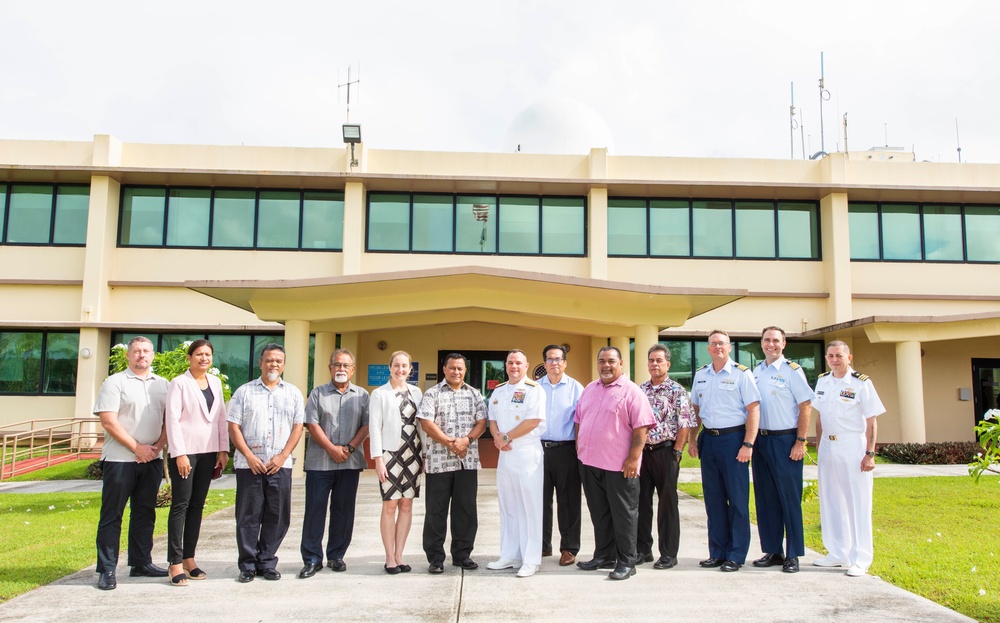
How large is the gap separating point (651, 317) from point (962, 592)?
22.6 feet

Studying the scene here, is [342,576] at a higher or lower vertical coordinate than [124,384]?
lower

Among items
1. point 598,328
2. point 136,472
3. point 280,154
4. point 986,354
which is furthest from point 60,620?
point 986,354

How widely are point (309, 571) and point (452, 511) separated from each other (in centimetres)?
116

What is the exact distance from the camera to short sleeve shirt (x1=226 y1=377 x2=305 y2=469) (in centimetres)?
557

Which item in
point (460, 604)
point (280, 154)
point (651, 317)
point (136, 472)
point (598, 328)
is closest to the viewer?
point (460, 604)

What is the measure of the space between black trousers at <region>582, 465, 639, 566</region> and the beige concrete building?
991 centimetres

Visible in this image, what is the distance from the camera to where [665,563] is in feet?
19.5

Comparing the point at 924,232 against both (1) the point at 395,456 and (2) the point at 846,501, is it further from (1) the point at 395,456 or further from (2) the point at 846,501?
(1) the point at 395,456

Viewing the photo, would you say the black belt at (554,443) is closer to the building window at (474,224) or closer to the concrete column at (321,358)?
the concrete column at (321,358)

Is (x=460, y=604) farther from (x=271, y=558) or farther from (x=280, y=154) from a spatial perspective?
(x=280, y=154)

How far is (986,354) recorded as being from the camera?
17141 mm

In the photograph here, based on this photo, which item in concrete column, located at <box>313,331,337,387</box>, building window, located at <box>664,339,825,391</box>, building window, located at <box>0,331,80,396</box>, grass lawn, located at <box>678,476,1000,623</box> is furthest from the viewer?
building window, located at <box>664,339,825,391</box>

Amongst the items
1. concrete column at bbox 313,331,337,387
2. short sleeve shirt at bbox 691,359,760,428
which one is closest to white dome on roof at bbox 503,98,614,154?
concrete column at bbox 313,331,337,387

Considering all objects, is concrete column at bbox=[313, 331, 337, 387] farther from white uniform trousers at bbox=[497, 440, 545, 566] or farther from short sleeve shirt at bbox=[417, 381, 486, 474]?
white uniform trousers at bbox=[497, 440, 545, 566]
